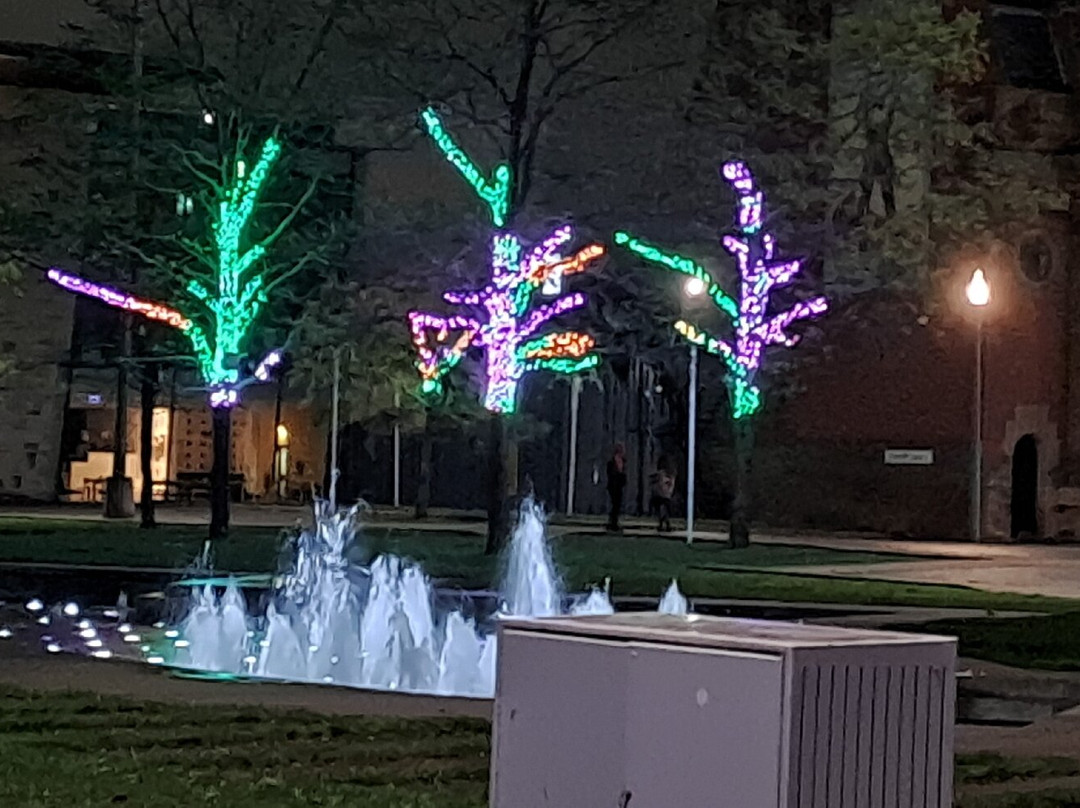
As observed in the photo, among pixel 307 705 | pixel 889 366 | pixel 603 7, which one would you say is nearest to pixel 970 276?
pixel 889 366

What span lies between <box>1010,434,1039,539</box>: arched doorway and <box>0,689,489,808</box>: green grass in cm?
3373

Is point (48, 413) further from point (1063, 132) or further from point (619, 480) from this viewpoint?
point (1063, 132)

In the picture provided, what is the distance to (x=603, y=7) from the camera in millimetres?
29828

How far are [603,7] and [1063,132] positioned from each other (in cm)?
1722

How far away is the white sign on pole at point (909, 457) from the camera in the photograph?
137 feet

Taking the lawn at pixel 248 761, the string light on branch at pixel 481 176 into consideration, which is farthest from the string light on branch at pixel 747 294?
the lawn at pixel 248 761

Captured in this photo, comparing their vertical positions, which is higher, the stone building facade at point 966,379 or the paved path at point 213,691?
the stone building facade at point 966,379

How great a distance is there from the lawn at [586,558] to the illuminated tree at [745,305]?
2.09 meters

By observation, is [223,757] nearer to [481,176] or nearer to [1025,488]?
[481,176]

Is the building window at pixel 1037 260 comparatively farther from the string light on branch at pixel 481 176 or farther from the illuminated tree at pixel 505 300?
the string light on branch at pixel 481 176

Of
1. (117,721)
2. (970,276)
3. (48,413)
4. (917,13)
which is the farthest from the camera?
(48,413)

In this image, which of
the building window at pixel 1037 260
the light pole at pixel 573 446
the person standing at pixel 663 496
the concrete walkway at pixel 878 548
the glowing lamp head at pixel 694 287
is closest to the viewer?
the concrete walkway at pixel 878 548

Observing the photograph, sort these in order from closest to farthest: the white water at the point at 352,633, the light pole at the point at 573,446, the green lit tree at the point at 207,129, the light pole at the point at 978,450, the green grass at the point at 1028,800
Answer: the green grass at the point at 1028,800 < the white water at the point at 352,633 < the green lit tree at the point at 207,129 < the light pole at the point at 978,450 < the light pole at the point at 573,446

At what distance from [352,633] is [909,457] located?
92.0 feet
